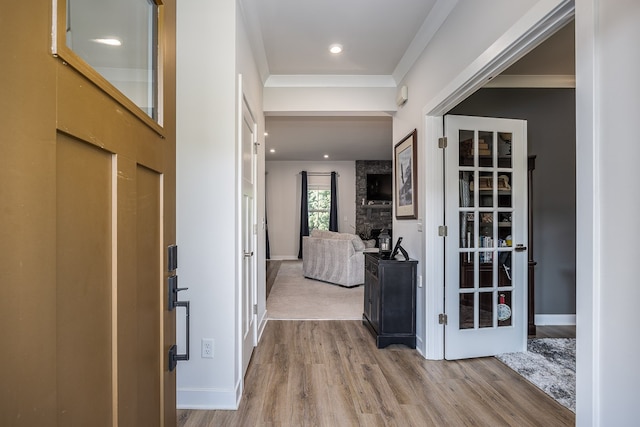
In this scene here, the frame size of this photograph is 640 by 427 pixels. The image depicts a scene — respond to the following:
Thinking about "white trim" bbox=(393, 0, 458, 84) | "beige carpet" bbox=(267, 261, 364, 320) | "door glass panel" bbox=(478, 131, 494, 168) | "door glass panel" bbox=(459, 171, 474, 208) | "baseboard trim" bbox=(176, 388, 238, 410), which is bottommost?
"beige carpet" bbox=(267, 261, 364, 320)

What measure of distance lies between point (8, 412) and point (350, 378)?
2.30 meters

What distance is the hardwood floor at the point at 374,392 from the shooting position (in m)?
1.90

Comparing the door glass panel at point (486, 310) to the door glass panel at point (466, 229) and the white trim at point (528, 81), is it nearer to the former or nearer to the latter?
the door glass panel at point (466, 229)

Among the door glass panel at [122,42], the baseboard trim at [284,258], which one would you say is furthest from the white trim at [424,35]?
the baseboard trim at [284,258]

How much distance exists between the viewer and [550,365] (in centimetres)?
255

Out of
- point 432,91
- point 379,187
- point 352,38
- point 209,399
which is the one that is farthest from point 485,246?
point 379,187

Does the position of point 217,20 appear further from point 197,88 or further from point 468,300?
point 468,300

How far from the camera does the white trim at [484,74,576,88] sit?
312cm

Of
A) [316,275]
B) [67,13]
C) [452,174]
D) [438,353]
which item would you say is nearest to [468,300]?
[438,353]

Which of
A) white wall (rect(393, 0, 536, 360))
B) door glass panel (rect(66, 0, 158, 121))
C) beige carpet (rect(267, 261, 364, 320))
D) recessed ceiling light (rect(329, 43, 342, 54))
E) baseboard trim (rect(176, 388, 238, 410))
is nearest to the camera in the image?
door glass panel (rect(66, 0, 158, 121))

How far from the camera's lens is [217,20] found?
201 cm

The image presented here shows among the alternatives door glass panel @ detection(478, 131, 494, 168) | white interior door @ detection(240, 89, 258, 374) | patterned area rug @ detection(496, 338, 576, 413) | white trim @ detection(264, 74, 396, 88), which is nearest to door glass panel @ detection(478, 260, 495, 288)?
patterned area rug @ detection(496, 338, 576, 413)

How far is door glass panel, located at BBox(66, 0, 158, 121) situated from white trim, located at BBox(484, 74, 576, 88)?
3198 millimetres

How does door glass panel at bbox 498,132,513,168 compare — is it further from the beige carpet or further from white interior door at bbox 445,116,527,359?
the beige carpet
